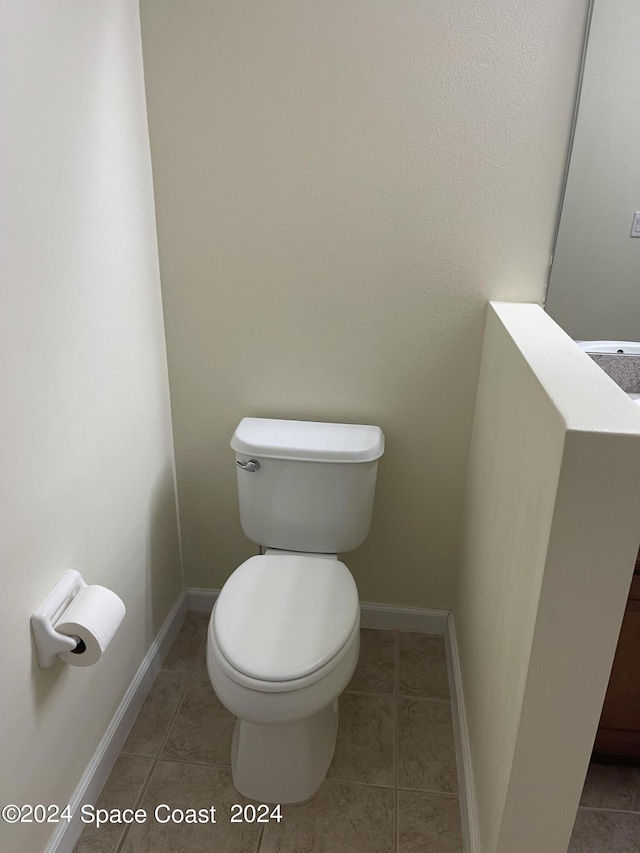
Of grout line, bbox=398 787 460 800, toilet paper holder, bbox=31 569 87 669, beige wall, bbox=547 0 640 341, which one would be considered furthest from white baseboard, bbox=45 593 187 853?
beige wall, bbox=547 0 640 341

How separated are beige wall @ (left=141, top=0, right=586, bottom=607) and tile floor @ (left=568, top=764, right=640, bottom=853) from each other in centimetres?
76

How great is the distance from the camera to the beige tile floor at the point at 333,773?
1.65 meters

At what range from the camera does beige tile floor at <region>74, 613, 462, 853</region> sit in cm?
165

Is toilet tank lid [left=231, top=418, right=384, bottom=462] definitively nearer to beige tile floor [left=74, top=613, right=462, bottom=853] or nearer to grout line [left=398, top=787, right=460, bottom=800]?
beige tile floor [left=74, top=613, right=462, bottom=853]

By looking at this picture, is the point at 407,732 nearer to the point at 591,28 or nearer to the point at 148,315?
the point at 148,315

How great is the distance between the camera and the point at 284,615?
168 cm

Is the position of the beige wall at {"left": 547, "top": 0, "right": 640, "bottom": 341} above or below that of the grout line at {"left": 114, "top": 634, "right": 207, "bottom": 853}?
above

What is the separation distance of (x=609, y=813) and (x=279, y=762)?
841 mm

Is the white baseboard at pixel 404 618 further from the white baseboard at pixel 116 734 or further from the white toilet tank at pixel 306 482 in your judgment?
the white baseboard at pixel 116 734

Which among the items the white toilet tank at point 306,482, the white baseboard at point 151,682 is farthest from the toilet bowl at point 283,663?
the white baseboard at point 151,682

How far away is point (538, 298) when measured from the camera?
6.28 ft

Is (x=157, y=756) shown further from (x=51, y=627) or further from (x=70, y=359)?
(x=70, y=359)

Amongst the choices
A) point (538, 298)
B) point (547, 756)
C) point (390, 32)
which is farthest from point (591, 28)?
point (547, 756)

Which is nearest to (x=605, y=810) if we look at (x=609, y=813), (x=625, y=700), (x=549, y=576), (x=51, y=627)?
(x=609, y=813)
